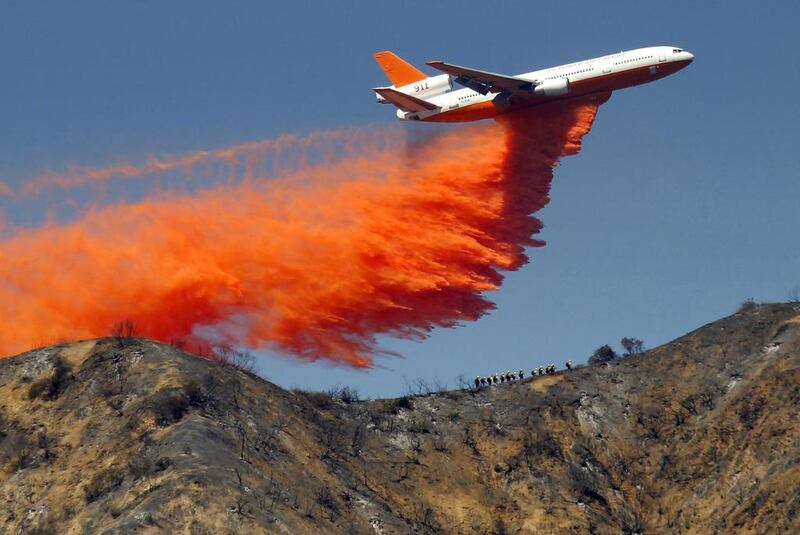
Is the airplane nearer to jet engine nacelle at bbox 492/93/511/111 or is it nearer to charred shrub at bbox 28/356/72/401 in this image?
jet engine nacelle at bbox 492/93/511/111

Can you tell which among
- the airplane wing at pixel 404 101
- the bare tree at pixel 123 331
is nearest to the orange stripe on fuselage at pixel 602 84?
the airplane wing at pixel 404 101

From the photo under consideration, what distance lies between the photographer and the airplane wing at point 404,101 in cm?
8725

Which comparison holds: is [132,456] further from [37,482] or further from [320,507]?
[320,507]

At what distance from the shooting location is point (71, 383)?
237 ft

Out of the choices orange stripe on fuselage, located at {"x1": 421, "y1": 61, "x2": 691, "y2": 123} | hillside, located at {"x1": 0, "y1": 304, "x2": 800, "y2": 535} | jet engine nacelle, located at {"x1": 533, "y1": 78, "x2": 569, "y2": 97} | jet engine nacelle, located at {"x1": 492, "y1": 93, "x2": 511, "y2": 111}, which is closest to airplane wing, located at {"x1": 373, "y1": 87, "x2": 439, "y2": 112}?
orange stripe on fuselage, located at {"x1": 421, "y1": 61, "x2": 691, "y2": 123}

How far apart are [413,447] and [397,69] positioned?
29.1 meters

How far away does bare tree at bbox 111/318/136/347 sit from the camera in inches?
2931

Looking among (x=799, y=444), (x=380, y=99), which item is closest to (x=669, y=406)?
(x=799, y=444)

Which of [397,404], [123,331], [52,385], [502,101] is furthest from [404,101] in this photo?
[52,385]

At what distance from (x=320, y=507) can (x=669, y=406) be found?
26.4 metres

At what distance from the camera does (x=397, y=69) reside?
93.7m

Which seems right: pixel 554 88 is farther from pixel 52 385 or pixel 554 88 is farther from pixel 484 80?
pixel 52 385

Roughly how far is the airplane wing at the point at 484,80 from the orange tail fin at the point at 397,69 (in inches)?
242

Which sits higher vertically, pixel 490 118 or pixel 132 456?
pixel 490 118
